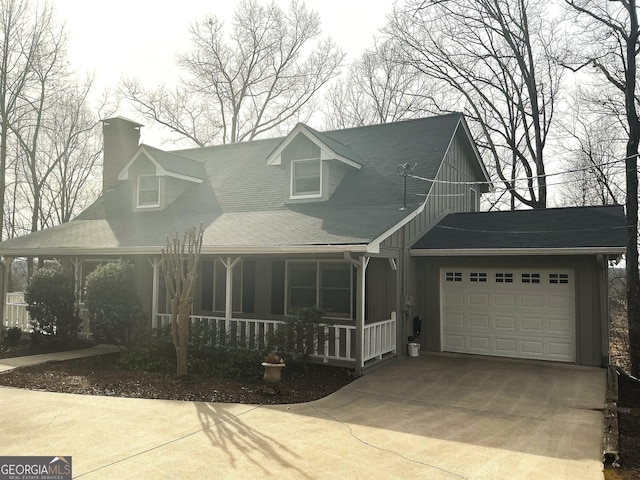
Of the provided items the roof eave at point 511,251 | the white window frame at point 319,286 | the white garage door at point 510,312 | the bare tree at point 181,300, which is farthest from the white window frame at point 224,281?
the white garage door at point 510,312

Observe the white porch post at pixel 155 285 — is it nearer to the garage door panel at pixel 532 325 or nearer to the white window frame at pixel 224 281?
the white window frame at pixel 224 281

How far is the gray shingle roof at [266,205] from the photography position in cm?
1059

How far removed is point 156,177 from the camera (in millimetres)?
16047

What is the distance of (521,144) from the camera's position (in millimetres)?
22984

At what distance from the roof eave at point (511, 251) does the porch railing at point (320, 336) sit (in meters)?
1.84

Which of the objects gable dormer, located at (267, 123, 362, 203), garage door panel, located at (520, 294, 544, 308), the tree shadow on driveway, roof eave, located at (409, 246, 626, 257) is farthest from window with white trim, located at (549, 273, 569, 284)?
the tree shadow on driveway

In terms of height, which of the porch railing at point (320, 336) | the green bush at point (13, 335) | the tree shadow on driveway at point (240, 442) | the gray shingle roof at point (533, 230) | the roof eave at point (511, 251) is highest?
the gray shingle roof at point (533, 230)

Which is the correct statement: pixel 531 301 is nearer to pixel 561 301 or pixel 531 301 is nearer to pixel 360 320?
pixel 561 301

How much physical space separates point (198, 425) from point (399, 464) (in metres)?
2.67

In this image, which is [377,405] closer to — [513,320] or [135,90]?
[513,320]

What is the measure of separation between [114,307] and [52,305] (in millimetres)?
2528

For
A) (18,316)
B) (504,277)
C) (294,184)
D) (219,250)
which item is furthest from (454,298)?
(18,316)

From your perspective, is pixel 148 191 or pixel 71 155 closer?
pixel 148 191

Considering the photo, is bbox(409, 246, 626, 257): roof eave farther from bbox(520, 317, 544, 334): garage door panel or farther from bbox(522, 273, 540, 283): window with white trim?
bbox(520, 317, 544, 334): garage door panel
